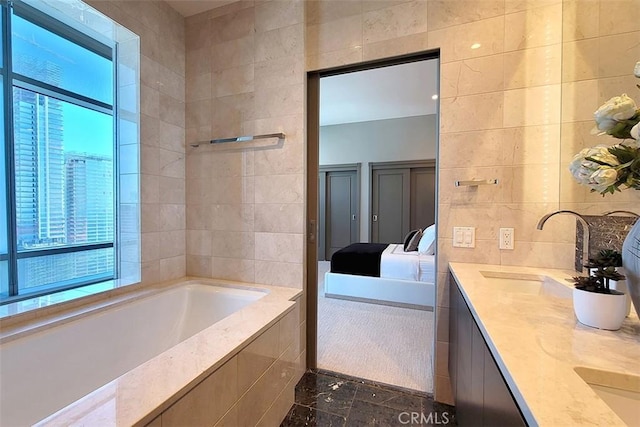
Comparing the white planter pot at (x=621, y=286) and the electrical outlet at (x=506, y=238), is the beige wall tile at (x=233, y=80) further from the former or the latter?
the white planter pot at (x=621, y=286)

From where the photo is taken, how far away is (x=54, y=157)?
1.80 m

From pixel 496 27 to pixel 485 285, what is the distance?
146 cm

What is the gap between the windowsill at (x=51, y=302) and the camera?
54.0 inches

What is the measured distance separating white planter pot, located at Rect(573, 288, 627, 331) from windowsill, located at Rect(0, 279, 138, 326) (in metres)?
2.34

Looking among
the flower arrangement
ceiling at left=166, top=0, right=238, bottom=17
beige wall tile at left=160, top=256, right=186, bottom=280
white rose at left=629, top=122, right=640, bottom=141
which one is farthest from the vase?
ceiling at left=166, top=0, right=238, bottom=17

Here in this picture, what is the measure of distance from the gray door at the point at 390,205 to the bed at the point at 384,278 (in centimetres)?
177

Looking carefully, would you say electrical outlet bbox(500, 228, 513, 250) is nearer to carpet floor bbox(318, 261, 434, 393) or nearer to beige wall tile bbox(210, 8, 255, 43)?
carpet floor bbox(318, 261, 434, 393)

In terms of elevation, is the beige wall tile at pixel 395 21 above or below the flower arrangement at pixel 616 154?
above

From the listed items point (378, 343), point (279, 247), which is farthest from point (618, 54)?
point (378, 343)

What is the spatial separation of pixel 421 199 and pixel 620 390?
493cm

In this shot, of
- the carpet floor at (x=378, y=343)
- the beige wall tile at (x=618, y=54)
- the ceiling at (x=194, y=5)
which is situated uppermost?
the ceiling at (x=194, y=5)

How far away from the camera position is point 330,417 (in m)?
1.60

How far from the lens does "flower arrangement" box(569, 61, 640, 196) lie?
2.32ft

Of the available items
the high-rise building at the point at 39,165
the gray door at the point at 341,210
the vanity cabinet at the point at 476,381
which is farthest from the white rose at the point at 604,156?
the gray door at the point at 341,210
